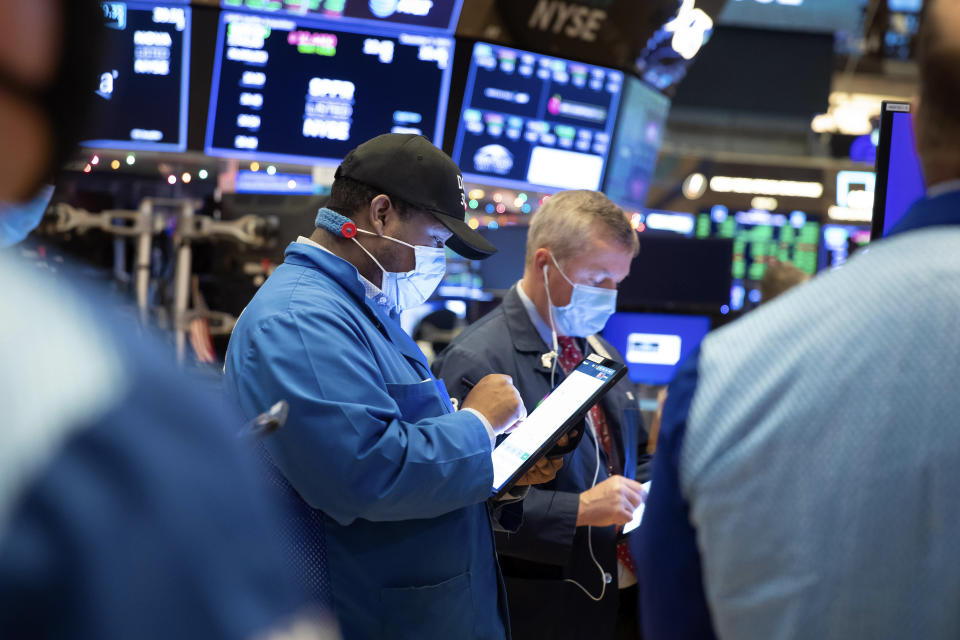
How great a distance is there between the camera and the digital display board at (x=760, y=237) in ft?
39.6

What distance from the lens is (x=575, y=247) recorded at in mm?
3127

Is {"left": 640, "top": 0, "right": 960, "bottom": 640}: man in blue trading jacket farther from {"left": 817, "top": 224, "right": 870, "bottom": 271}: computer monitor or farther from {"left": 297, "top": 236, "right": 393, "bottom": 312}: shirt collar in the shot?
{"left": 817, "top": 224, "right": 870, "bottom": 271}: computer monitor

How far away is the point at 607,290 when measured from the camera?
3.24 metres

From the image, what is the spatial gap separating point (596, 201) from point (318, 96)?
245 centimetres

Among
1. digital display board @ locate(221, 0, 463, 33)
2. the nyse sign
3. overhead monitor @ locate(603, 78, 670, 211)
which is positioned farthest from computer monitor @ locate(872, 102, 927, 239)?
overhead monitor @ locate(603, 78, 670, 211)

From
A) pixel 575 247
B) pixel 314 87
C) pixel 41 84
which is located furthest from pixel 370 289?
pixel 314 87

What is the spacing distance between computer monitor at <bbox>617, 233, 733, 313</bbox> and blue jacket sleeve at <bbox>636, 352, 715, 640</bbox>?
3225 millimetres

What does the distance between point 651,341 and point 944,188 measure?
11.0 ft

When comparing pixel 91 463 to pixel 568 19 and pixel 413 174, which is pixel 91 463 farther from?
pixel 568 19

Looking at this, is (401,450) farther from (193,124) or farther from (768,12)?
(768,12)

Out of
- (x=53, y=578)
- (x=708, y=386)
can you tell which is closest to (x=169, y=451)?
(x=53, y=578)

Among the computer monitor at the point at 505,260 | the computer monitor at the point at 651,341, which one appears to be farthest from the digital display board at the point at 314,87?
the computer monitor at the point at 651,341

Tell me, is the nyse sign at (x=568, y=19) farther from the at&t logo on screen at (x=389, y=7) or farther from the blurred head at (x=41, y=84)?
the blurred head at (x=41, y=84)

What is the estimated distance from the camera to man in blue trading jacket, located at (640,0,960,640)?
40.6 inches
